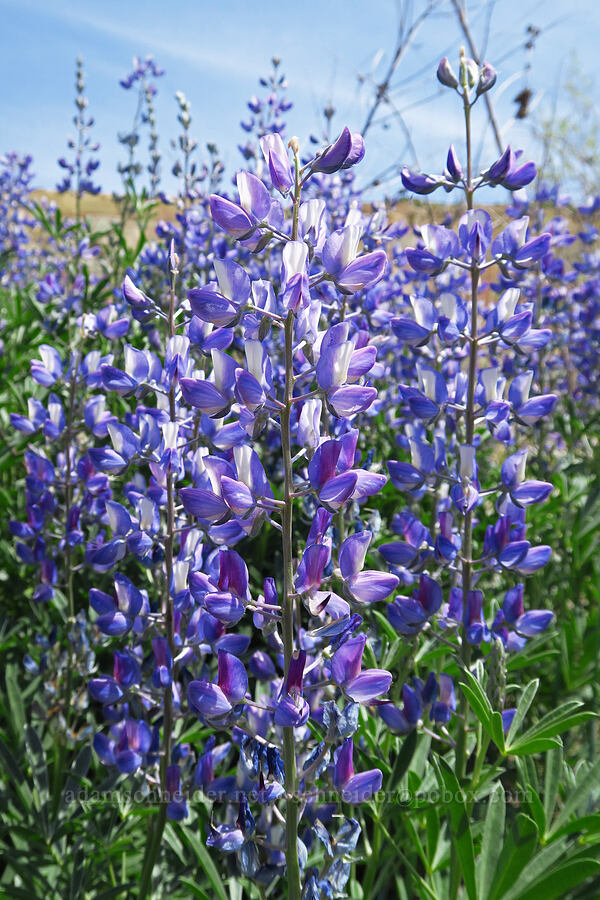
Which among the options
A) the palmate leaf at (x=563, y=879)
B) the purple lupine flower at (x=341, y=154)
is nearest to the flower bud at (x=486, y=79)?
the purple lupine flower at (x=341, y=154)

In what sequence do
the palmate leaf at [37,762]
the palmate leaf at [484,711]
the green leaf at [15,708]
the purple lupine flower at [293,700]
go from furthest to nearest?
the green leaf at [15,708], the palmate leaf at [37,762], the palmate leaf at [484,711], the purple lupine flower at [293,700]

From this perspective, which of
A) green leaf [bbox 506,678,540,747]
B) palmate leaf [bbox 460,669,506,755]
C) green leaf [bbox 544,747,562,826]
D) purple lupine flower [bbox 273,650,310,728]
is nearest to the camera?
purple lupine flower [bbox 273,650,310,728]

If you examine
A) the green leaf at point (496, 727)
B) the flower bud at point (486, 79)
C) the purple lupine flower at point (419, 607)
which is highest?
the flower bud at point (486, 79)

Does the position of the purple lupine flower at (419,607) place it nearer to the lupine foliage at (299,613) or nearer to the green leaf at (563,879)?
the lupine foliage at (299,613)

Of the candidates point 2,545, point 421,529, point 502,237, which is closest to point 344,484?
point 421,529

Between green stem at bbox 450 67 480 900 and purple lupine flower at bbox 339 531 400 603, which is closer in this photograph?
purple lupine flower at bbox 339 531 400 603

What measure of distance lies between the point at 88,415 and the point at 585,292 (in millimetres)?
3326

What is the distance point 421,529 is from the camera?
1.57 m

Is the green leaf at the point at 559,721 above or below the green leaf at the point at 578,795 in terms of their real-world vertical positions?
above

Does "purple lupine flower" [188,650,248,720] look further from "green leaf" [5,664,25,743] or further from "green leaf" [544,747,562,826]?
"green leaf" [5,664,25,743]

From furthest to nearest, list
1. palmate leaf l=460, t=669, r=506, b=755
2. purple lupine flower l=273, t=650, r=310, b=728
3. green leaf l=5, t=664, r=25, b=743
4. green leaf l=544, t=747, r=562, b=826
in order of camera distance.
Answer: green leaf l=5, t=664, r=25, b=743 < green leaf l=544, t=747, r=562, b=826 < palmate leaf l=460, t=669, r=506, b=755 < purple lupine flower l=273, t=650, r=310, b=728

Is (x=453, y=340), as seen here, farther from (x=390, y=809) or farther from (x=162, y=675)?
(x=390, y=809)

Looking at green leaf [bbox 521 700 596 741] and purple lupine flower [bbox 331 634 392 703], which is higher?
purple lupine flower [bbox 331 634 392 703]

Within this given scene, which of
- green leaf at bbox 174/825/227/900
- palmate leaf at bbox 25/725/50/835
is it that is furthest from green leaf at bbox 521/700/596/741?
palmate leaf at bbox 25/725/50/835
